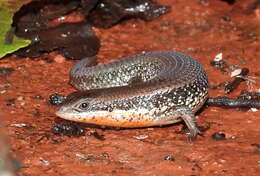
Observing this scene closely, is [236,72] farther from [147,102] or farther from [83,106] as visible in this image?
[83,106]

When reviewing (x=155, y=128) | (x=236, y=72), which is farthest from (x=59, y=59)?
(x=236, y=72)

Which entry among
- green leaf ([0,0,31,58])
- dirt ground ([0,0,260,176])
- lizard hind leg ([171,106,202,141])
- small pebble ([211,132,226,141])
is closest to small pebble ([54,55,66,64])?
dirt ground ([0,0,260,176])

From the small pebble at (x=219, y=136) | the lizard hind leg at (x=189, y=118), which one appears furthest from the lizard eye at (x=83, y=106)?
the small pebble at (x=219, y=136)

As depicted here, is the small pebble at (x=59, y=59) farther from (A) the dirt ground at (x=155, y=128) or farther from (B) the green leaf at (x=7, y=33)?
(B) the green leaf at (x=7, y=33)

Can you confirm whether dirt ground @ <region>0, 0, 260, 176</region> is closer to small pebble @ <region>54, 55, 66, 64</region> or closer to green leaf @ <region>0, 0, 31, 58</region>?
small pebble @ <region>54, 55, 66, 64</region>

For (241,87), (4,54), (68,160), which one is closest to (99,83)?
(4,54)
